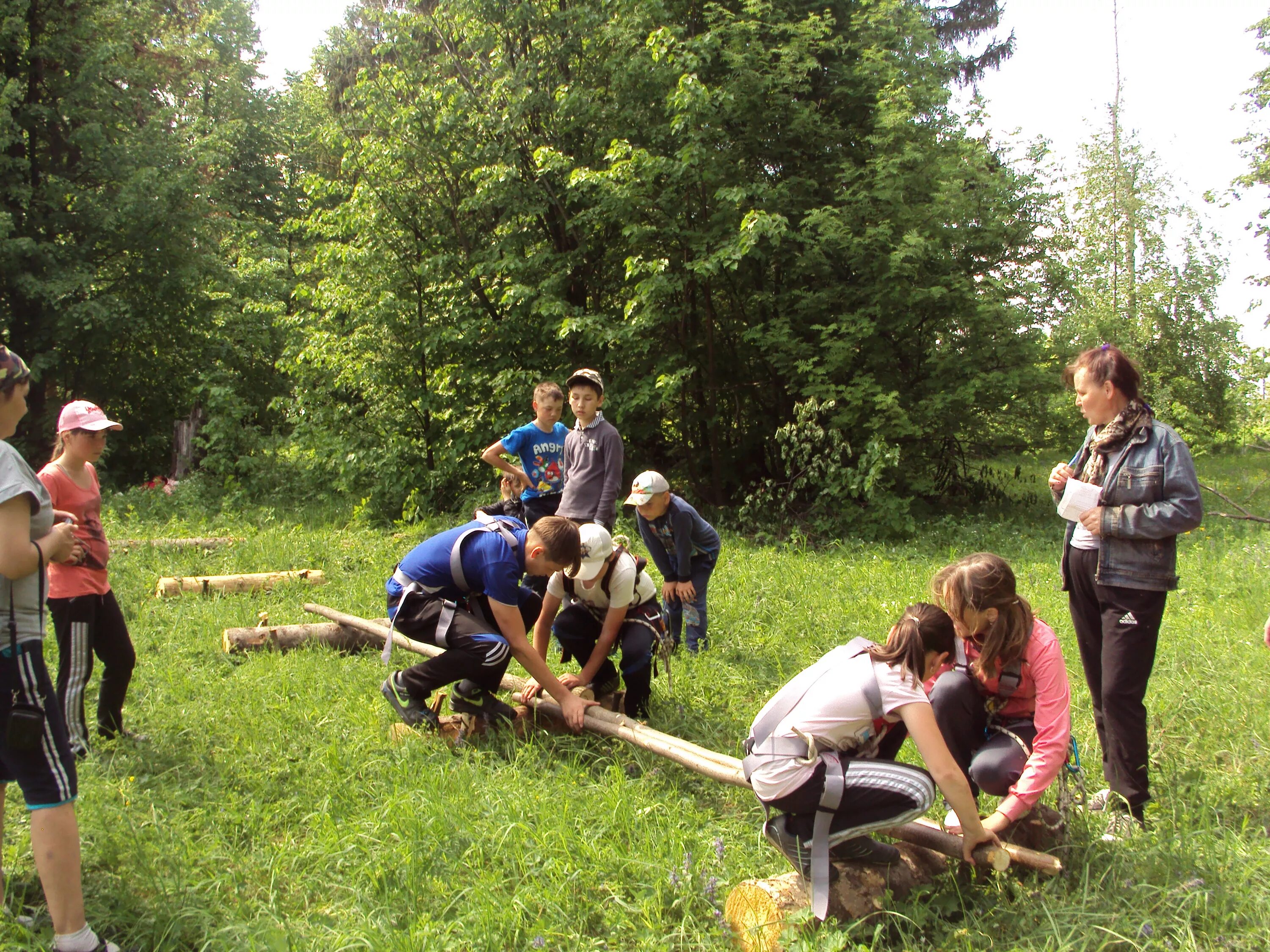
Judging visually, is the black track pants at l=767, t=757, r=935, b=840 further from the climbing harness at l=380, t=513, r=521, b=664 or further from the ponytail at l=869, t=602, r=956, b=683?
the climbing harness at l=380, t=513, r=521, b=664

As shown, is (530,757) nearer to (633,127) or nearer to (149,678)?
(149,678)

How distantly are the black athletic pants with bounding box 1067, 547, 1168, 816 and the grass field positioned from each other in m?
0.25

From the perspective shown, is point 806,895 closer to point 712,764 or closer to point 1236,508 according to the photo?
point 712,764

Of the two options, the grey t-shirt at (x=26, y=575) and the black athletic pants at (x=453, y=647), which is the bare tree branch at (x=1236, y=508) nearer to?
the black athletic pants at (x=453, y=647)

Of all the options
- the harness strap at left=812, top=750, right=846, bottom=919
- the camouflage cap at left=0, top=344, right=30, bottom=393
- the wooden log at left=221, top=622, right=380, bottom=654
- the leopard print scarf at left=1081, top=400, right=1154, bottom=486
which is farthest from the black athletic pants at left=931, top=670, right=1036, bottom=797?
the wooden log at left=221, top=622, right=380, bottom=654

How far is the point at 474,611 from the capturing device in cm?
437

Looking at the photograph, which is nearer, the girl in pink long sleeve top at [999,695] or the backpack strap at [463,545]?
the girl in pink long sleeve top at [999,695]

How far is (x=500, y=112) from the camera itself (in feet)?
36.9

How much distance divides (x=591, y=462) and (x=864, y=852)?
10.8 feet

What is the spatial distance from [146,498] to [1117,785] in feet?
42.5

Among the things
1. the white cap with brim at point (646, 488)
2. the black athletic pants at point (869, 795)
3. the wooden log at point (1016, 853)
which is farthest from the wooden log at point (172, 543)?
the wooden log at point (1016, 853)

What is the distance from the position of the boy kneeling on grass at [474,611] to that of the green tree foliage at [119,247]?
1071 centimetres

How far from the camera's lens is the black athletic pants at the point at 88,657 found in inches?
158

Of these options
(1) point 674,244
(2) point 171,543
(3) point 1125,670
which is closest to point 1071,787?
(3) point 1125,670
